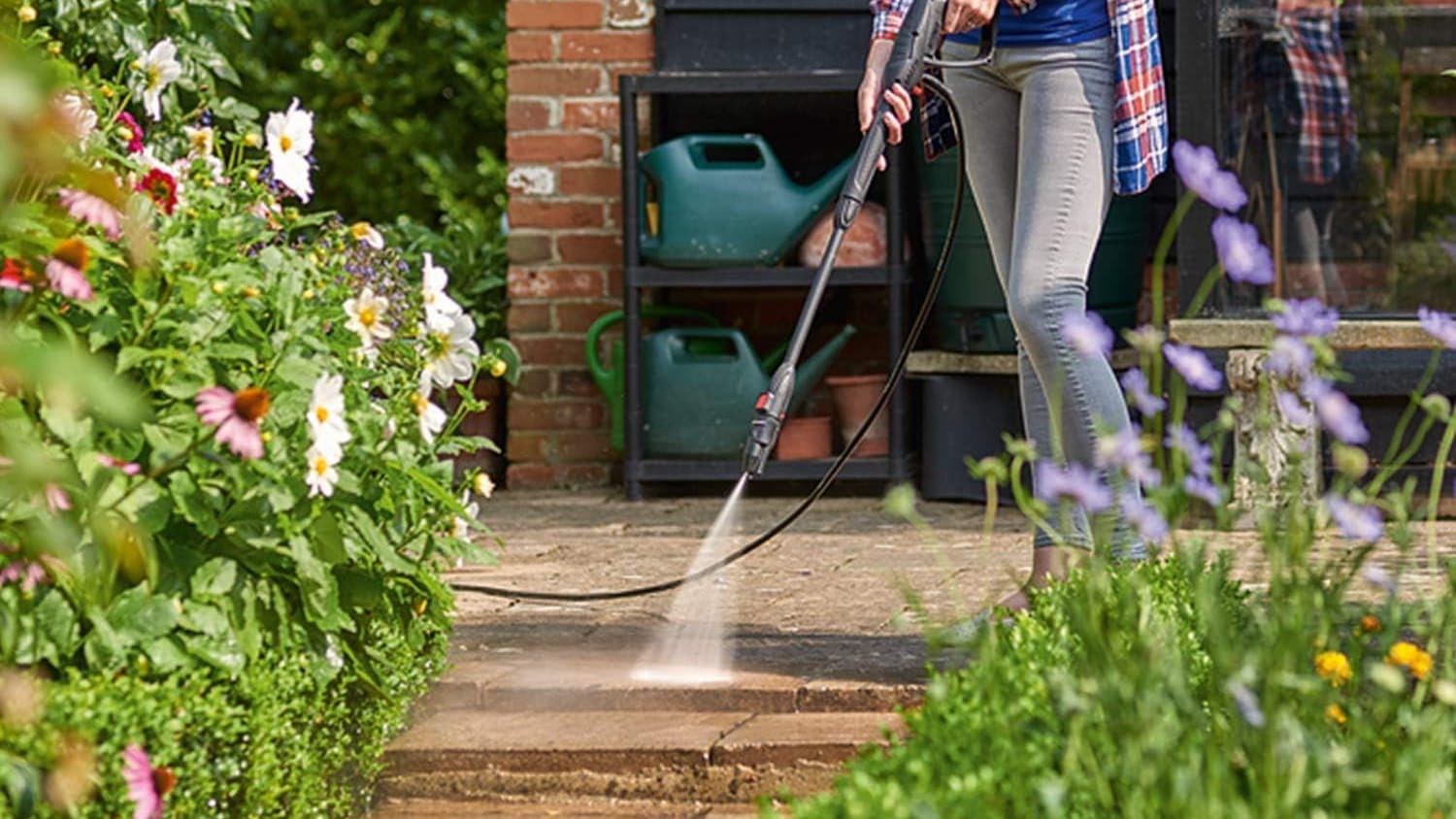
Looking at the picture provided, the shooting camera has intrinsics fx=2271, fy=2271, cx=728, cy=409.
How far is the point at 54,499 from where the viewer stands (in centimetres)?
215

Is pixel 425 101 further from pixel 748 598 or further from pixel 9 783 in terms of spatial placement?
pixel 9 783

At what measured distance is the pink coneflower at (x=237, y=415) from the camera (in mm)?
2164

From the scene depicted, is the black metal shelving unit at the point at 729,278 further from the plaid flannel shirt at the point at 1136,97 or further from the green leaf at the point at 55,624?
the green leaf at the point at 55,624

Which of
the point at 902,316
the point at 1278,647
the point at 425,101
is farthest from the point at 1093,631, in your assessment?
the point at 425,101

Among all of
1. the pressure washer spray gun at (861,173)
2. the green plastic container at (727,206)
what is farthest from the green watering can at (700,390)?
the pressure washer spray gun at (861,173)

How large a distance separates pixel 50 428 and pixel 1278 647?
1.19 meters

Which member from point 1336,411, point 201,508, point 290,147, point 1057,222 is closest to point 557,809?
point 201,508

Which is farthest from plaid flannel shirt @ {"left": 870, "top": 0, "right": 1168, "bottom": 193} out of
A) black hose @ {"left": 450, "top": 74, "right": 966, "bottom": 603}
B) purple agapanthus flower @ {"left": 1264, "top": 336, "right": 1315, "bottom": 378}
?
purple agapanthus flower @ {"left": 1264, "top": 336, "right": 1315, "bottom": 378}

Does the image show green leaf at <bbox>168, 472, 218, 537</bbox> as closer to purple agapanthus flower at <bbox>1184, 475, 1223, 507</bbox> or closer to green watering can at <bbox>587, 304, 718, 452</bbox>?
purple agapanthus flower at <bbox>1184, 475, 1223, 507</bbox>

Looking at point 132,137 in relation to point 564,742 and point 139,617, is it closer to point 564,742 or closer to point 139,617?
point 139,617

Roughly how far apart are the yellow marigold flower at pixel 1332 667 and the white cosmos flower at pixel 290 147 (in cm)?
141

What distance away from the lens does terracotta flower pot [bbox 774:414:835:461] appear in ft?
17.7

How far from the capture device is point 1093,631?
1919 millimetres

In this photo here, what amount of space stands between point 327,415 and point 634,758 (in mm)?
660
